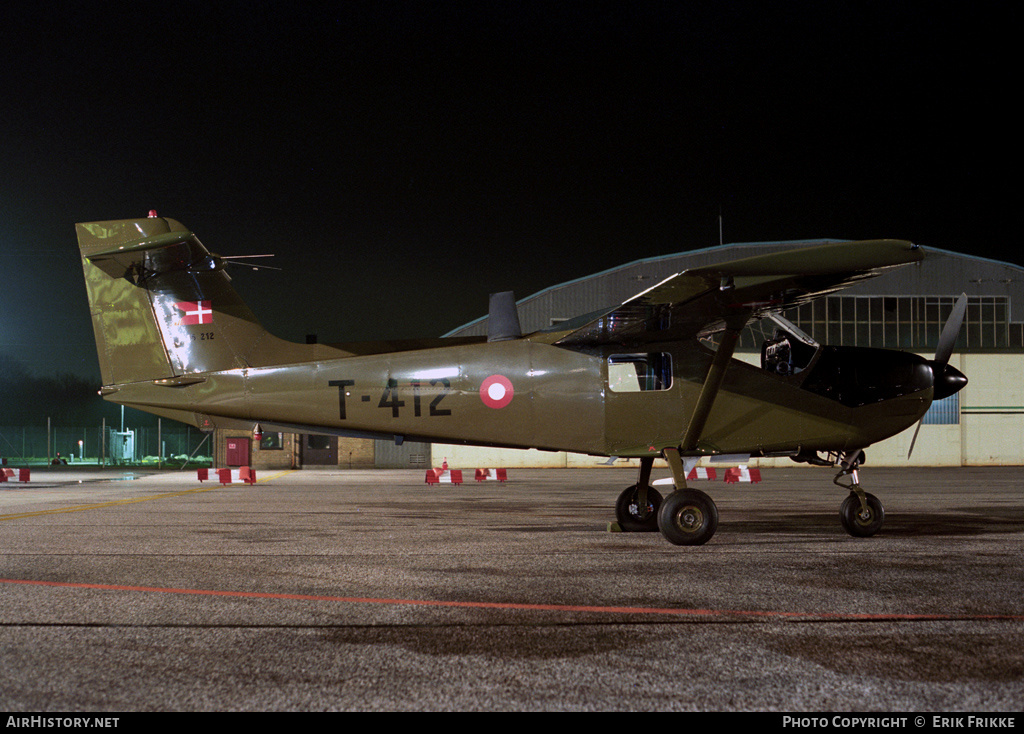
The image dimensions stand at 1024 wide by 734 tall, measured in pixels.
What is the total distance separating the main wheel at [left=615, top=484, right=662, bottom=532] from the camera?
9.20 metres

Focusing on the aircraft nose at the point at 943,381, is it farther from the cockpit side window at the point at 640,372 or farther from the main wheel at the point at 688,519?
the main wheel at the point at 688,519

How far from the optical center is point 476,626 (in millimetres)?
4234

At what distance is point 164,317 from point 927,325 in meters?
42.1

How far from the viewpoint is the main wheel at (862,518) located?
853 centimetres

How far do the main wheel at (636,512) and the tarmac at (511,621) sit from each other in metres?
0.29

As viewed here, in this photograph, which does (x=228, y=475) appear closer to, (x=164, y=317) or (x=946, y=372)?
(x=164, y=317)

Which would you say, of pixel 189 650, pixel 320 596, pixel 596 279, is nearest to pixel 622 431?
pixel 320 596

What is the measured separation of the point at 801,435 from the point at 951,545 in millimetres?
1937

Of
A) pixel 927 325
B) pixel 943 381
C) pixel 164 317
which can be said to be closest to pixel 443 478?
pixel 164 317

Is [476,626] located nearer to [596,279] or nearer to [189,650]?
[189,650]

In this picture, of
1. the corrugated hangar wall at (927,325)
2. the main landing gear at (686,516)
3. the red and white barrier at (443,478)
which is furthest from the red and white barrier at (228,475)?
the main landing gear at (686,516)

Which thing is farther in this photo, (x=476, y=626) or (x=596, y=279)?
(x=596, y=279)

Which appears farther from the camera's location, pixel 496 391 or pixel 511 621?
pixel 496 391

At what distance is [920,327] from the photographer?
132 ft
